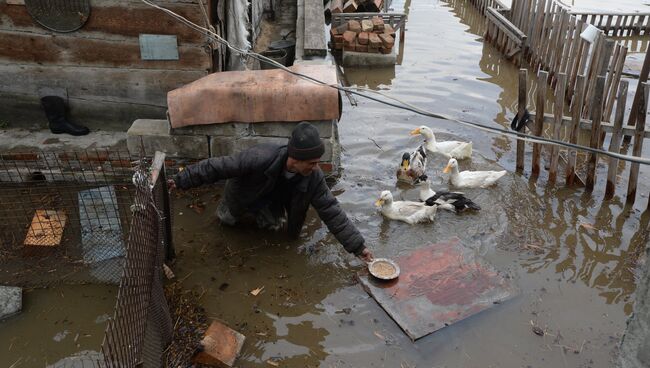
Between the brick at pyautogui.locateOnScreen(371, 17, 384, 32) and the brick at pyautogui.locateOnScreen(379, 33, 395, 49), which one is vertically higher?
the brick at pyautogui.locateOnScreen(371, 17, 384, 32)

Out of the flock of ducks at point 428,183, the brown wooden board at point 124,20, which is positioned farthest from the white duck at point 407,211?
the brown wooden board at point 124,20

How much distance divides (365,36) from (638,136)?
693cm

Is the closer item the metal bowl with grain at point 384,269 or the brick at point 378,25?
the metal bowl with grain at point 384,269

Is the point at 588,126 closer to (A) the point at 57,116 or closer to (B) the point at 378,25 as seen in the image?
(B) the point at 378,25

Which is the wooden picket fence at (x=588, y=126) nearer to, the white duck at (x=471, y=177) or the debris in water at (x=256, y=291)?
the white duck at (x=471, y=177)

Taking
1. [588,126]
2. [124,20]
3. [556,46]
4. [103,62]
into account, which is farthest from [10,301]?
[556,46]

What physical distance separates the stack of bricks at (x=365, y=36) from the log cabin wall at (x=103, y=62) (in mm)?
5484

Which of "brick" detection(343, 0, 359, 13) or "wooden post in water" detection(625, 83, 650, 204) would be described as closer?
"wooden post in water" detection(625, 83, 650, 204)

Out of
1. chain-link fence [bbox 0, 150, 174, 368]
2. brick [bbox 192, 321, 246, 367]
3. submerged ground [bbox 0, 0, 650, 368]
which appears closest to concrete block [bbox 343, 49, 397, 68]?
submerged ground [bbox 0, 0, 650, 368]

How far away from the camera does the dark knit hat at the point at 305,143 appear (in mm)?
4613

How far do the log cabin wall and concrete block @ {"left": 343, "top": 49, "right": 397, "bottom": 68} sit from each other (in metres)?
5.36

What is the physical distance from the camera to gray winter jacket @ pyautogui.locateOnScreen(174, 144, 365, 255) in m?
4.89

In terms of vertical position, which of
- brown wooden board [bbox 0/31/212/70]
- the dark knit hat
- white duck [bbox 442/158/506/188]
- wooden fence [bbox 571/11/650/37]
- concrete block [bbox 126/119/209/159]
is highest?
wooden fence [bbox 571/11/650/37]

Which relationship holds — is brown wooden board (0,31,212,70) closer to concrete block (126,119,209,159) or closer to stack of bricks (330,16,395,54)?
concrete block (126,119,209,159)
